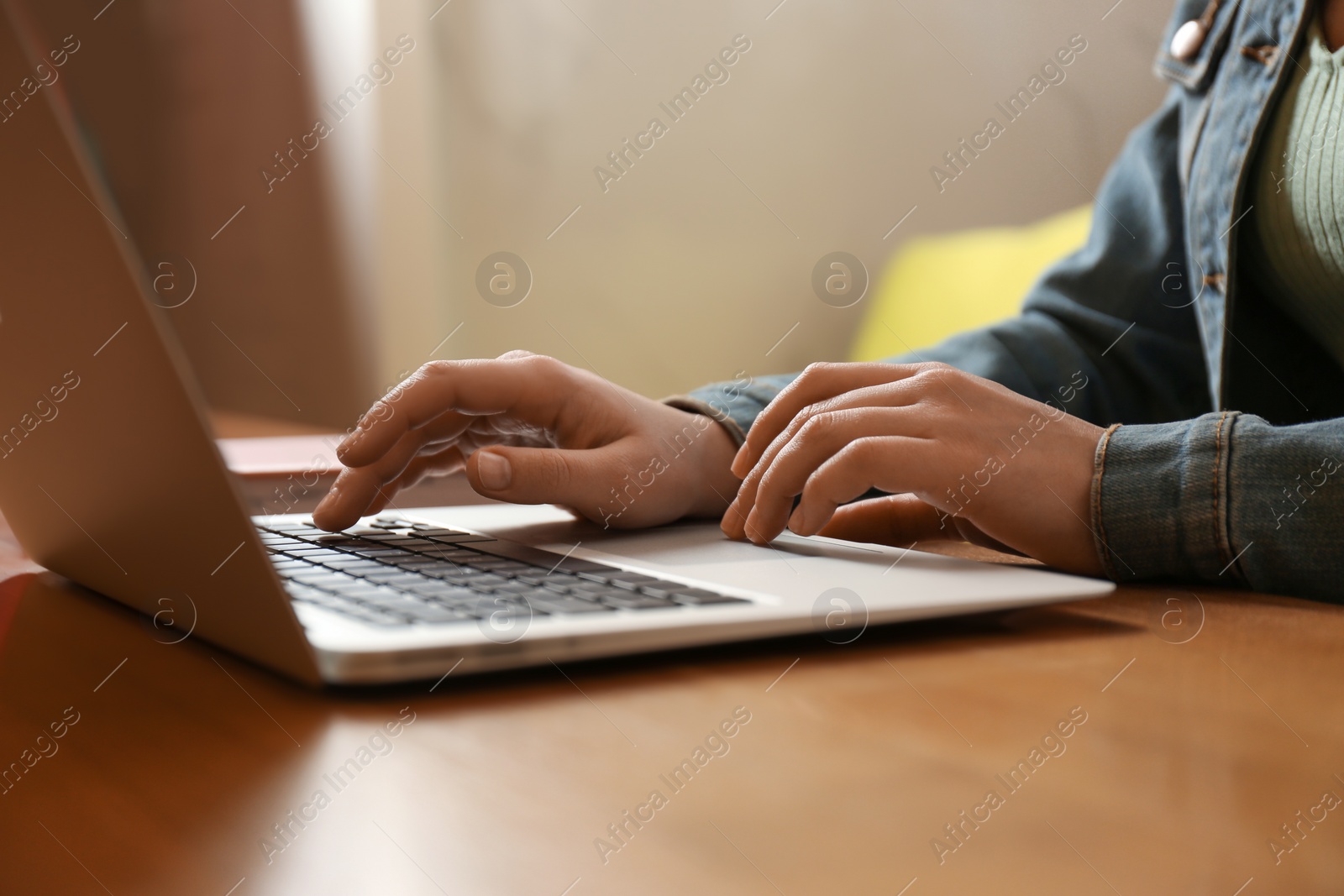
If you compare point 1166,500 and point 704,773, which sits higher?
point 704,773

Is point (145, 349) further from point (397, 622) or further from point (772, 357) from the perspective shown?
point (772, 357)

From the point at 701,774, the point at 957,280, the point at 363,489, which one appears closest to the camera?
the point at 701,774

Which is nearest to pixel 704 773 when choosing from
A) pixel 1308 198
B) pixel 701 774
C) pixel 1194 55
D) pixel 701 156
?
pixel 701 774

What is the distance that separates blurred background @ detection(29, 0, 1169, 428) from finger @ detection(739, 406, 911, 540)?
150 cm

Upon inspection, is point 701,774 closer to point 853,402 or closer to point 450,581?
point 450,581

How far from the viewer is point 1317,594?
0.46 m

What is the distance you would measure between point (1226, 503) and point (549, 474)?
1.16ft

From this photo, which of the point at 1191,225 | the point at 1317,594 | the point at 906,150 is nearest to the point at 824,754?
the point at 1317,594

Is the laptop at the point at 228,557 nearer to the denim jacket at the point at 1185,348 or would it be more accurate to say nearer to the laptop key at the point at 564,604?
the laptop key at the point at 564,604

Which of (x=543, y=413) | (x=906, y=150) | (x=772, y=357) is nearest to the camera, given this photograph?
(x=543, y=413)

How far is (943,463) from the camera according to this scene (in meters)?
0.49

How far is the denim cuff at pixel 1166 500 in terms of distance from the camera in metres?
0.48

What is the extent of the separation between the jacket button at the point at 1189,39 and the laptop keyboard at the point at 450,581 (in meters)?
0.66

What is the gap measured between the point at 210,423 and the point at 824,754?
17 centimetres
